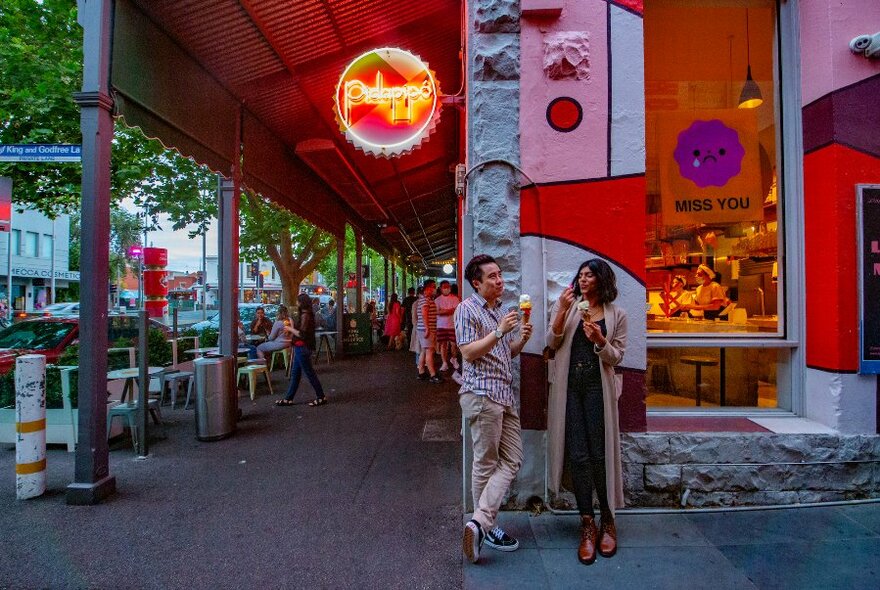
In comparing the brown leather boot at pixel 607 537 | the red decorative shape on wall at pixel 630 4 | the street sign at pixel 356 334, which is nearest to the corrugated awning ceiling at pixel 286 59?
the red decorative shape on wall at pixel 630 4

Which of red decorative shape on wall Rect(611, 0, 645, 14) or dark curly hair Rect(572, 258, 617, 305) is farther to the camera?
red decorative shape on wall Rect(611, 0, 645, 14)

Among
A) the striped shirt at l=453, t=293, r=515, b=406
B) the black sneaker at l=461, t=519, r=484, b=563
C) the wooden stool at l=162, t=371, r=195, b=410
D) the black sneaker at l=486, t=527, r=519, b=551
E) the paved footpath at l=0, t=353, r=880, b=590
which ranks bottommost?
the paved footpath at l=0, t=353, r=880, b=590

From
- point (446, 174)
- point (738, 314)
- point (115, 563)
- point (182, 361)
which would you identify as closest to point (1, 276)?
point (182, 361)

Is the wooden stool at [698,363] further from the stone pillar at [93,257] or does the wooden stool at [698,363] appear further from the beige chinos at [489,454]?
the stone pillar at [93,257]

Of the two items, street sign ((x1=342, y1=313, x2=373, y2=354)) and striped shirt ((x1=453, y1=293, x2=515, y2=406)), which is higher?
striped shirt ((x1=453, y1=293, x2=515, y2=406))

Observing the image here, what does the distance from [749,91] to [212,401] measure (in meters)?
6.73

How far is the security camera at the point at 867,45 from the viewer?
4.13 metres

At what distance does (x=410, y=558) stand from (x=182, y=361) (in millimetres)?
8019

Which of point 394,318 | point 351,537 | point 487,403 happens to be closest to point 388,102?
point 487,403

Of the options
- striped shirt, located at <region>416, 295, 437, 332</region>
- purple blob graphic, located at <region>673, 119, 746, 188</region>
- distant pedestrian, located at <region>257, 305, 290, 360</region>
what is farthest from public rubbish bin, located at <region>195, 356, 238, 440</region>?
purple blob graphic, located at <region>673, 119, 746, 188</region>

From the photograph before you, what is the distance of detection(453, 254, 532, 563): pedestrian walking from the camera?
3361 mm

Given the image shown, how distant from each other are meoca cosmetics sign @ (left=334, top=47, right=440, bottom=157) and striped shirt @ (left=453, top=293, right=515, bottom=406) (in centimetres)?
176

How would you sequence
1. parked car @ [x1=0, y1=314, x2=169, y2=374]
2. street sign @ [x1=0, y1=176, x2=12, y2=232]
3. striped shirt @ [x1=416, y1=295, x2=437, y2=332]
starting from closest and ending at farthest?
street sign @ [x1=0, y1=176, x2=12, y2=232], parked car @ [x1=0, y1=314, x2=169, y2=374], striped shirt @ [x1=416, y1=295, x2=437, y2=332]

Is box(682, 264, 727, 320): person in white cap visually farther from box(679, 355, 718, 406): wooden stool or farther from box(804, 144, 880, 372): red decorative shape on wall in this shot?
box(804, 144, 880, 372): red decorative shape on wall
